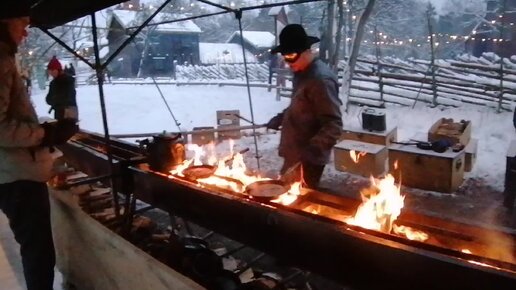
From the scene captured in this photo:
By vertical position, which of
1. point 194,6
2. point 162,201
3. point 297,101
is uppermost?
point 194,6

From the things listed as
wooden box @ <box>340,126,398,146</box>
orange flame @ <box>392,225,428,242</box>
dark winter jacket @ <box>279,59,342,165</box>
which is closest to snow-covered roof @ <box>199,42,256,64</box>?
wooden box @ <box>340,126,398,146</box>

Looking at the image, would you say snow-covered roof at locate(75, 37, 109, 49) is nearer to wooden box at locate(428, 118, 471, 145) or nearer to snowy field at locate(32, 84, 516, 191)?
snowy field at locate(32, 84, 516, 191)

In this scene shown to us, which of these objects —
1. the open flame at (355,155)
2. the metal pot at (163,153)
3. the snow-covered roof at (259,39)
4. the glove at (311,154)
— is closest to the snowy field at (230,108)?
the open flame at (355,155)

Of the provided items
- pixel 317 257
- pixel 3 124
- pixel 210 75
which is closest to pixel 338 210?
pixel 317 257

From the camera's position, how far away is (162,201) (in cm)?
329

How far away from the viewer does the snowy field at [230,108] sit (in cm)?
930

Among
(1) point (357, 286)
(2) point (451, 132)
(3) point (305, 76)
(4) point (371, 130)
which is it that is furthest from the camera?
(4) point (371, 130)

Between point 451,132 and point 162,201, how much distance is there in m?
6.07

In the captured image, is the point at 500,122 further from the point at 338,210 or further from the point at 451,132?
the point at 338,210

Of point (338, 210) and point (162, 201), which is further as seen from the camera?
point (162, 201)

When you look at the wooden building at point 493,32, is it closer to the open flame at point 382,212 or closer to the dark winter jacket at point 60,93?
the dark winter jacket at point 60,93

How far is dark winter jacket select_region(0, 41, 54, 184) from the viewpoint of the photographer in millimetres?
2768

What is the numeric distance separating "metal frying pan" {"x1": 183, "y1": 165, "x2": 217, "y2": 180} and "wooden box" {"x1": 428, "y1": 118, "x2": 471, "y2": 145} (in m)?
5.32

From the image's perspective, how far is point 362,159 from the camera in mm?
7828
